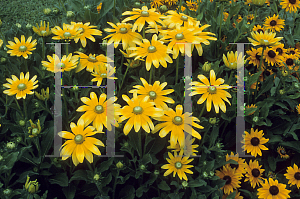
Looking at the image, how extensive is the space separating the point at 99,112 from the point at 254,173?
1063 millimetres

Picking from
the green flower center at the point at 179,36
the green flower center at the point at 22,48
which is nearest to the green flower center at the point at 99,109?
the green flower center at the point at 179,36

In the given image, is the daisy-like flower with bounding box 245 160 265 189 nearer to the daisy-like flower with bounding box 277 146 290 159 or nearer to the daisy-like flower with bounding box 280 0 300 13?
the daisy-like flower with bounding box 277 146 290 159

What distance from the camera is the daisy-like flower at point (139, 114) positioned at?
3.76 feet

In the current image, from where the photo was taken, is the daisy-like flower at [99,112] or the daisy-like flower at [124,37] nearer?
the daisy-like flower at [99,112]

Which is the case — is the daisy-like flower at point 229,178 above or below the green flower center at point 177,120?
below

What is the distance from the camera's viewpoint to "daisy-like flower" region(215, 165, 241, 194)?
1653 millimetres

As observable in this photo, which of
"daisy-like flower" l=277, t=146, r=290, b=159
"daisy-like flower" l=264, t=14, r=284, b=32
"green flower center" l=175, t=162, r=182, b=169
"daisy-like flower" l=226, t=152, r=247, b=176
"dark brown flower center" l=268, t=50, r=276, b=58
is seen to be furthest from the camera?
"daisy-like flower" l=264, t=14, r=284, b=32

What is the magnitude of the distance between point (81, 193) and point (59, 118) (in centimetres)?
44

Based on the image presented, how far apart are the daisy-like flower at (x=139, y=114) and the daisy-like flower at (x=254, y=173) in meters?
0.87

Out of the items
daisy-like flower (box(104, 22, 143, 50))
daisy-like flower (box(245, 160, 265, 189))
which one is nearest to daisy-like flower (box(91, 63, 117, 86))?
daisy-like flower (box(104, 22, 143, 50))

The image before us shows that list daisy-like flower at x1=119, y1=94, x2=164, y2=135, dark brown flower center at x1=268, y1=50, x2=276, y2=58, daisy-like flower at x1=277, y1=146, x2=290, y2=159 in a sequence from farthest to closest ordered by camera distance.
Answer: dark brown flower center at x1=268, y1=50, x2=276, y2=58, daisy-like flower at x1=277, y1=146, x2=290, y2=159, daisy-like flower at x1=119, y1=94, x2=164, y2=135

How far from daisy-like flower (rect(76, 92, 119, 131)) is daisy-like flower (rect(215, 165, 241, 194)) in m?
0.81

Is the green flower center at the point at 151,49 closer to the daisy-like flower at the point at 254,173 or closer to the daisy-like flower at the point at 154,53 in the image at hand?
the daisy-like flower at the point at 154,53

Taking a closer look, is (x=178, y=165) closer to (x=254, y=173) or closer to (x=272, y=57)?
(x=254, y=173)
